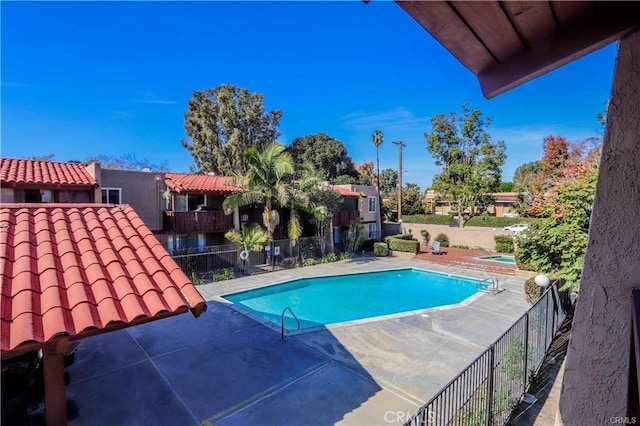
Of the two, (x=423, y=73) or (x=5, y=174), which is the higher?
(x=423, y=73)

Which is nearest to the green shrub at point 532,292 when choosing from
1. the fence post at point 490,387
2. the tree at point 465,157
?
the fence post at point 490,387

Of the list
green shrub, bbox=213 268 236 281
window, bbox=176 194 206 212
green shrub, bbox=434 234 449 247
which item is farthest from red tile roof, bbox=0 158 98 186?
green shrub, bbox=434 234 449 247

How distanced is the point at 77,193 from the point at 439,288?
19194 millimetres

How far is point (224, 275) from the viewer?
680 inches

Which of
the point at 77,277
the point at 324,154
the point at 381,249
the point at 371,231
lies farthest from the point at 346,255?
the point at 77,277

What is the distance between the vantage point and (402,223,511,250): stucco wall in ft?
87.1

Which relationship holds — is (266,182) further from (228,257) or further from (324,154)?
(324,154)

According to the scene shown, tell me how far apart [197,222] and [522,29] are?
62.2 feet

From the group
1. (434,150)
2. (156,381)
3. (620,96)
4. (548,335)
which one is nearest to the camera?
(620,96)

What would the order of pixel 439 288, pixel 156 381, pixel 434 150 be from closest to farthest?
pixel 156 381 < pixel 439 288 < pixel 434 150

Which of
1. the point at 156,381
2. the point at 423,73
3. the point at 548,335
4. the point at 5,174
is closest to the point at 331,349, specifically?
the point at 156,381

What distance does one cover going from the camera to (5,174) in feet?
45.5

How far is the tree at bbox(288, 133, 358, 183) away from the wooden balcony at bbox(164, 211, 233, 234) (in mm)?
22282

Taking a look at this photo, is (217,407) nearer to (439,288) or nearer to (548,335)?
(548,335)
